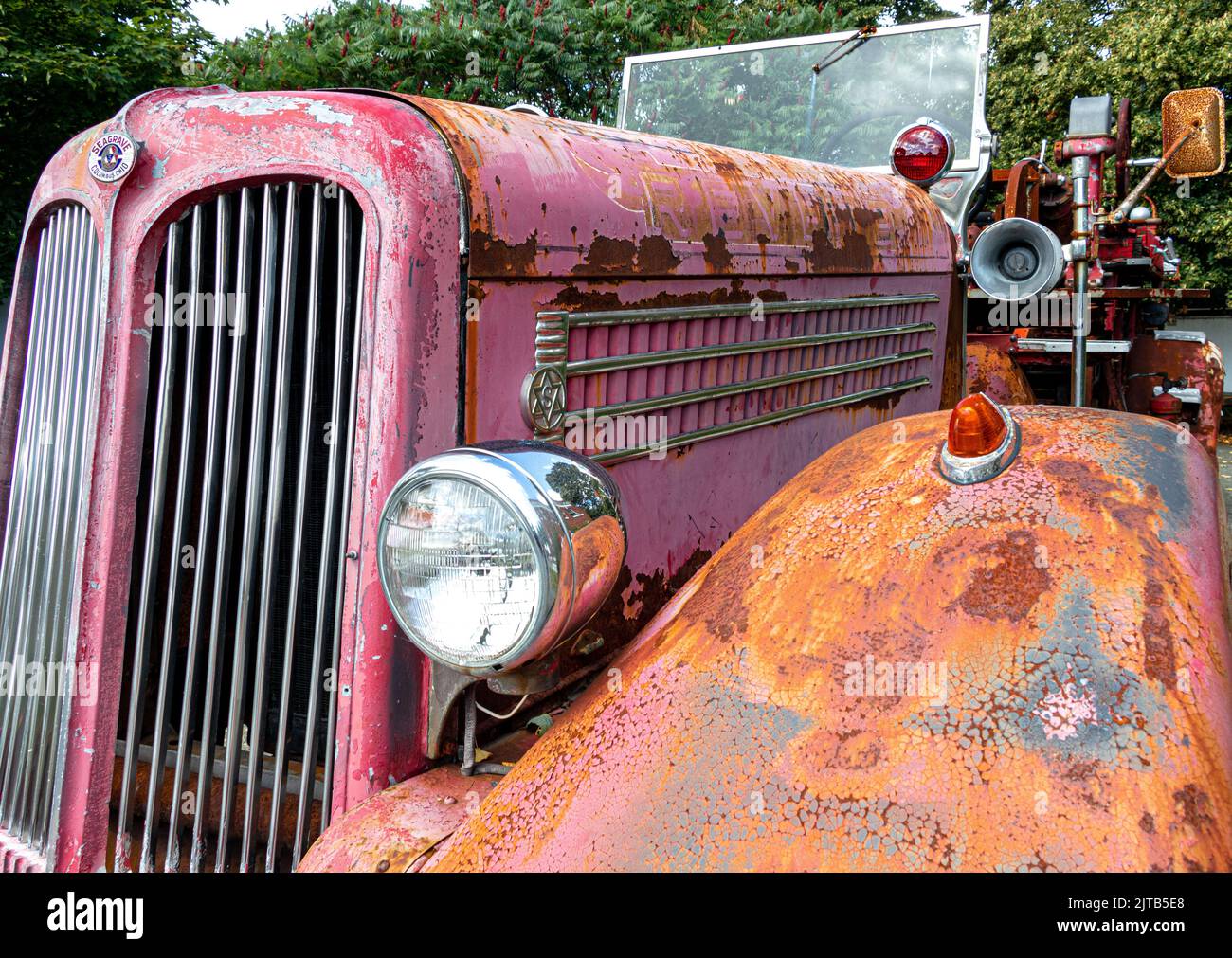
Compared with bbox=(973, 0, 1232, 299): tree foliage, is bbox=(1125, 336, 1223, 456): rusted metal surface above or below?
below

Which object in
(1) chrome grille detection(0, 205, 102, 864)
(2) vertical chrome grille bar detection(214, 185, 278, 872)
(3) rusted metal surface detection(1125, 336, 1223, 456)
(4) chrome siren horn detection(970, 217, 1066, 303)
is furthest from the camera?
(3) rusted metal surface detection(1125, 336, 1223, 456)

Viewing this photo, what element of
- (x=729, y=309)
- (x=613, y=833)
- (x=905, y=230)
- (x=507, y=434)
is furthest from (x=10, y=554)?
(x=905, y=230)

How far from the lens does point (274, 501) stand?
4.84 feet

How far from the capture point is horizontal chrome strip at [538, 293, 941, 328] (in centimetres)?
163

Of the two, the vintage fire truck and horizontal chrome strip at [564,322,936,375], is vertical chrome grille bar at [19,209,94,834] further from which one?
horizontal chrome strip at [564,322,936,375]

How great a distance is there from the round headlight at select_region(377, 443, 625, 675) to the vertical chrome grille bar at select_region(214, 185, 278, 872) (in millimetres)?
378

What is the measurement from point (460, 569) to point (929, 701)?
1.90 feet

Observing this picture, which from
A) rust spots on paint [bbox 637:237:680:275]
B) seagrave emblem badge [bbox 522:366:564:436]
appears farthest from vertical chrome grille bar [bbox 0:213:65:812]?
rust spots on paint [bbox 637:237:680:275]

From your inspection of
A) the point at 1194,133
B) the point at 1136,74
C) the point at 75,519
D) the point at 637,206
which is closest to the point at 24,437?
the point at 75,519

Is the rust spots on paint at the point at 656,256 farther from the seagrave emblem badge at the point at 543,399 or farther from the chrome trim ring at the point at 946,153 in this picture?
the chrome trim ring at the point at 946,153

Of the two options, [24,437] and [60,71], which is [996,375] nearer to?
[24,437]

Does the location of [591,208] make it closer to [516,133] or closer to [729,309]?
[516,133]

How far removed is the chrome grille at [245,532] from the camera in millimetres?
1447
